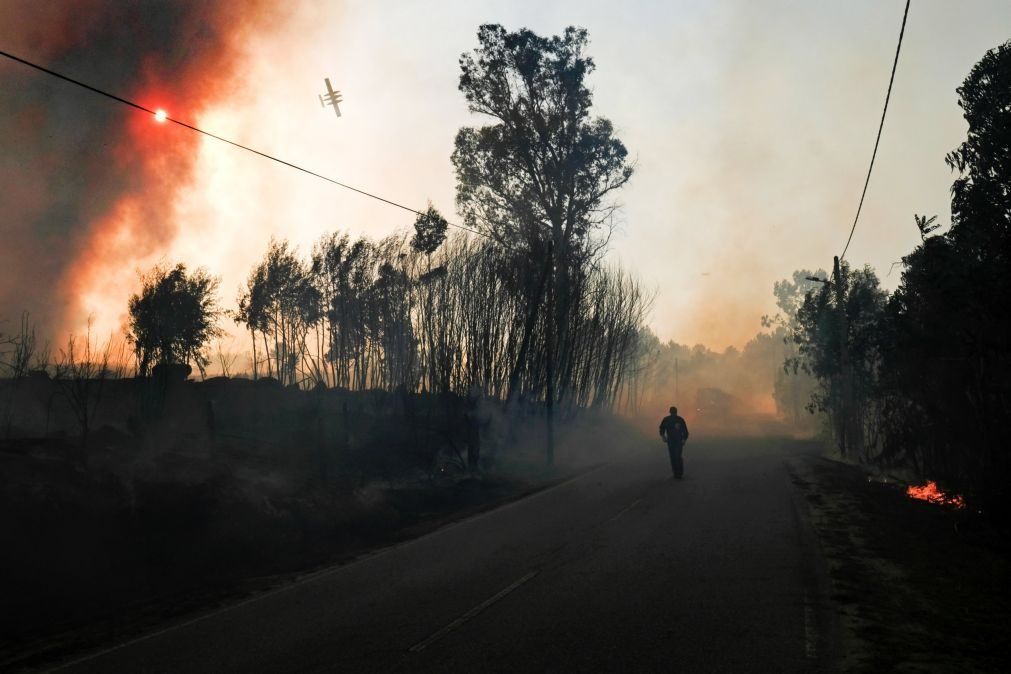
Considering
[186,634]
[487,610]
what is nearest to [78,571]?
[186,634]

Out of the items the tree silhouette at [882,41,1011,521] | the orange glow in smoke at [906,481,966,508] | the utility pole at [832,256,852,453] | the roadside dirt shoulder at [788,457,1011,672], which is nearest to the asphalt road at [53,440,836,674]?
the roadside dirt shoulder at [788,457,1011,672]

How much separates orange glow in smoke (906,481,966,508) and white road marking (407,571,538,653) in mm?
11360

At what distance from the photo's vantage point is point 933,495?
19.1m

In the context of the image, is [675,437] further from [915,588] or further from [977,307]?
[915,588]

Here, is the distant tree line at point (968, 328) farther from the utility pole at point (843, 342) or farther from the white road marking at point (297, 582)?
the white road marking at point (297, 582)

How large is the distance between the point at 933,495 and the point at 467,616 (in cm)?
1592

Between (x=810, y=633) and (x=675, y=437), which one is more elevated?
(x=675, y=437)

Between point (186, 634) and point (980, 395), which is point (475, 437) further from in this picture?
point (186, 634)

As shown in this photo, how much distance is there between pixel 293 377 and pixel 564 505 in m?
36.2

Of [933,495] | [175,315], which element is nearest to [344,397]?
[175,315]

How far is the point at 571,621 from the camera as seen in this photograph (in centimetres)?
743

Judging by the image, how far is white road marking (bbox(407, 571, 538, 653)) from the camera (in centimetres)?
674

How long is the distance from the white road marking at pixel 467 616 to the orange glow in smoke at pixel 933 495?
11.4m

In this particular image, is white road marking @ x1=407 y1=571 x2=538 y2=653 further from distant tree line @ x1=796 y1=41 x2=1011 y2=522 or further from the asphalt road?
distant tree line @ x1=796 y1=41 x2=1011 y2=522
